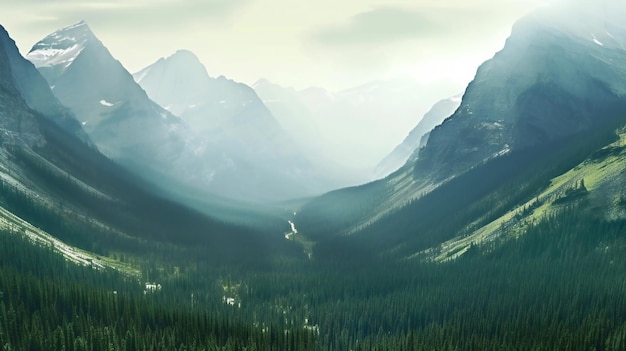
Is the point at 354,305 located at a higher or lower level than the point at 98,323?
lower

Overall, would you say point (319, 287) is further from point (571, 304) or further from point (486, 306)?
point (571, 304)

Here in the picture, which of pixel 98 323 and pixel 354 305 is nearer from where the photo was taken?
pixel 98 323

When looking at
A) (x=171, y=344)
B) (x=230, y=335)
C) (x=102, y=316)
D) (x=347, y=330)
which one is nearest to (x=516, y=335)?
(x=347, y=330)

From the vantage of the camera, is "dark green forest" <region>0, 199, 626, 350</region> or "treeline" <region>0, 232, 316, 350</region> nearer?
"treeline" <region>0, 232, 316, 350</region>

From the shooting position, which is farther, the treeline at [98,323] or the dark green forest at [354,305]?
the dark green forest at [354,305]

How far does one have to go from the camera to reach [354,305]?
6398 inches

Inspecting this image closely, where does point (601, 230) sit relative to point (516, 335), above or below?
above

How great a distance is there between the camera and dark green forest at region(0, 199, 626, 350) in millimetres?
112625

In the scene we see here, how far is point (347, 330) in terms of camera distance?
475 feet

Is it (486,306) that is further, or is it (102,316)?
(486,306)

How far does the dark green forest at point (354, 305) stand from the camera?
11262 centimetres

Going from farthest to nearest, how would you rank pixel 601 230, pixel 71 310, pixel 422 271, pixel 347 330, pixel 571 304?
pixel 422 271
pixel 601 230
pixel 347 330
pixel 571 304
pixel 71 310

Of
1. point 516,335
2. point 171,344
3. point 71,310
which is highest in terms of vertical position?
point 71,310

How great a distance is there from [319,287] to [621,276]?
90.7 m
